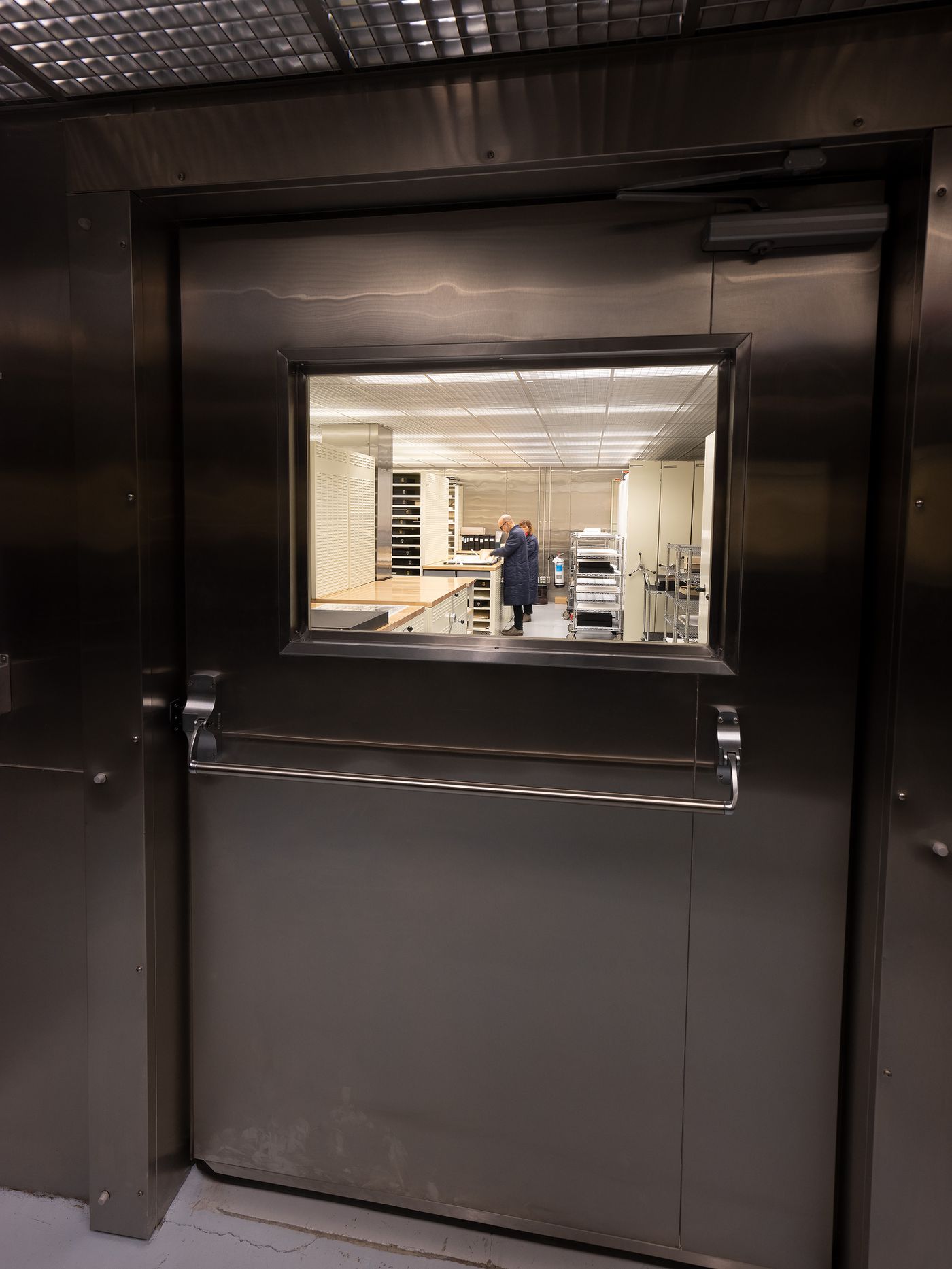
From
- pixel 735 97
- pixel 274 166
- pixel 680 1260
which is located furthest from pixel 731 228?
pixel 680 1260

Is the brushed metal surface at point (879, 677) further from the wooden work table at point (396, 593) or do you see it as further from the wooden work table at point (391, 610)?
the wooden work table at point (396, 593)

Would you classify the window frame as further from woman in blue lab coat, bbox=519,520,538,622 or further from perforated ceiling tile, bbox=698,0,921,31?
woman in blue lab coat, bbox=519,520,538,622

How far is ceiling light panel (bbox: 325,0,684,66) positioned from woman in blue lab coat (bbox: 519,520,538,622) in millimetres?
3964

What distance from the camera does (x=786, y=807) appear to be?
161cm

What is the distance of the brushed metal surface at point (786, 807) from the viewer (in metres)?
1.51

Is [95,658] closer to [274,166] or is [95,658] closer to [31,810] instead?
[31,810]

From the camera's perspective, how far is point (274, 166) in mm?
1524

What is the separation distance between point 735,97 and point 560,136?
12.5 inches

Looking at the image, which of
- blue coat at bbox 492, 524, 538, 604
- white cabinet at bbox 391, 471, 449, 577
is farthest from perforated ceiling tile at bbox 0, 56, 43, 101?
blue coat at bbox 492, 524, 538, 604

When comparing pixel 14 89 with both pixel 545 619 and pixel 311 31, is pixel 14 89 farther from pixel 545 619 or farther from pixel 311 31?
pixel 545 619

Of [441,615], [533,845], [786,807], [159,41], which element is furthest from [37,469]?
[441,615]

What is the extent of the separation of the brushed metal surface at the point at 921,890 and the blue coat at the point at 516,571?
3.68 metres

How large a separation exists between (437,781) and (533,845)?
28 cm

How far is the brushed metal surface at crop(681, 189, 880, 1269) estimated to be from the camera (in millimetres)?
1512
